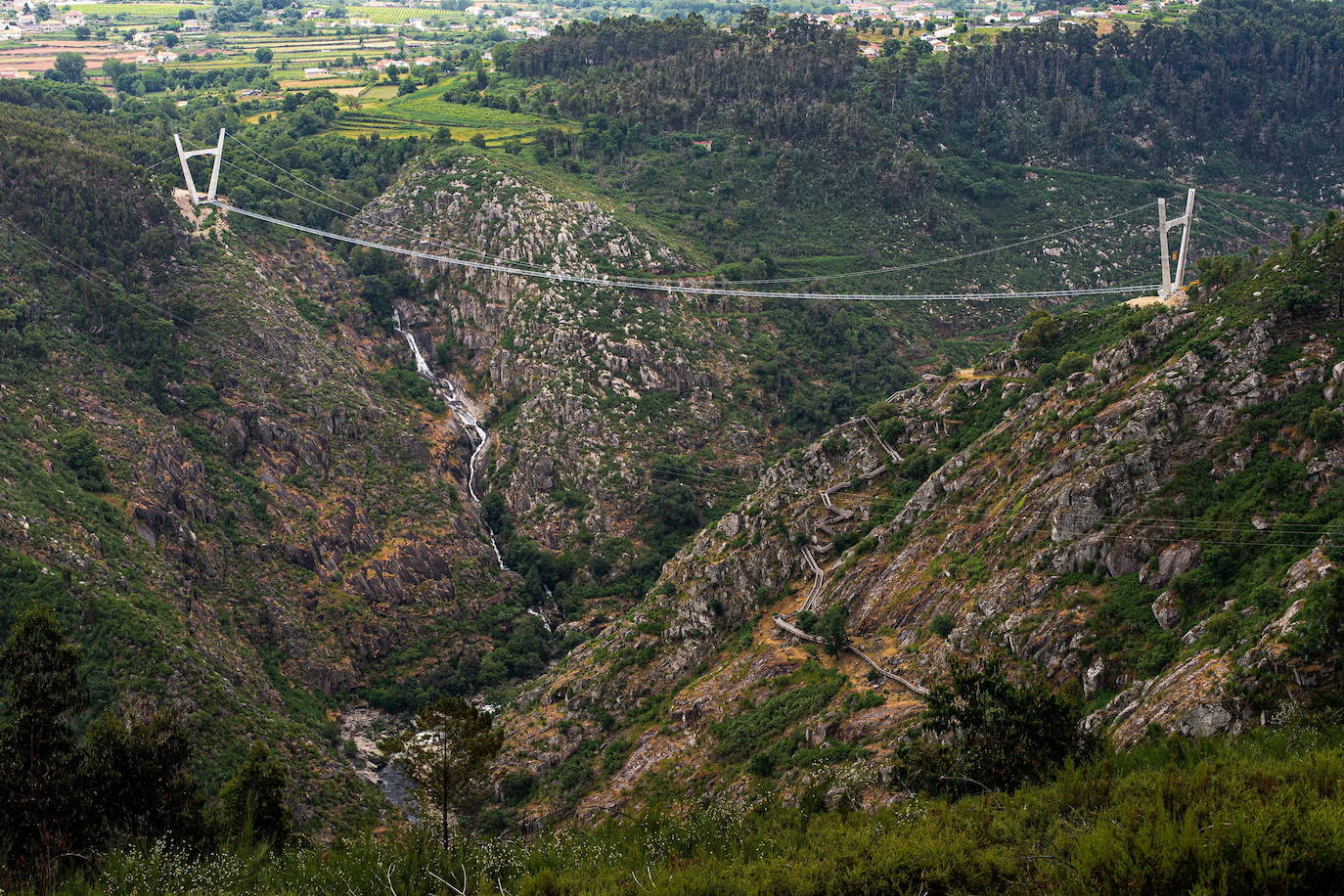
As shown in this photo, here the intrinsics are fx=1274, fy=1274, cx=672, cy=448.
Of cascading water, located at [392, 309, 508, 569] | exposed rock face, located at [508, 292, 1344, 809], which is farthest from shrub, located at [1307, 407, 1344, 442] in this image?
cascading water, located at [392, 309, 508, 569]

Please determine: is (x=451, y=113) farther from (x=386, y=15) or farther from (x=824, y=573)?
(x=386, y=15)

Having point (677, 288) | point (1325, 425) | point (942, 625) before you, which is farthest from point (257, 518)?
point (1325, 425)

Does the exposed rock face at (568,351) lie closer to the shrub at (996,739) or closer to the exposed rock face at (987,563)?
the exposed rock face at (987,563)

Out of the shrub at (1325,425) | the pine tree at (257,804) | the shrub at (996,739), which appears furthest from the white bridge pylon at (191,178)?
the shrub at (1325,425)

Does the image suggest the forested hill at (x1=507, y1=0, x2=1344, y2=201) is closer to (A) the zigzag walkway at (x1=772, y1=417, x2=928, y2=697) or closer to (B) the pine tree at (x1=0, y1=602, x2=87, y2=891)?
(A) the zigzag walkway at (x1=772, y1=417, x2=928, y2=697)

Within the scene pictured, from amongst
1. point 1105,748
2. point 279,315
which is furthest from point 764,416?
point 1105,748
